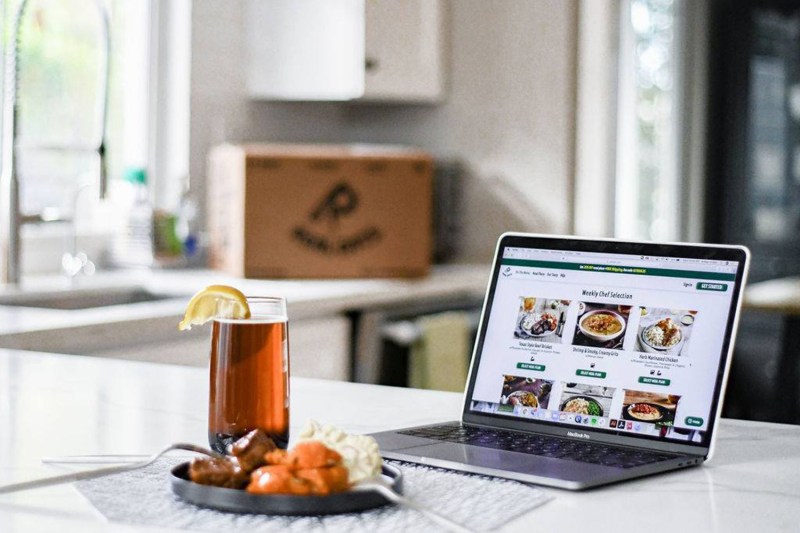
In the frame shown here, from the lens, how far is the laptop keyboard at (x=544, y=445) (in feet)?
3.50

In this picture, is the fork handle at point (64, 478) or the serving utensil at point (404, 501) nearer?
the serving utensil at point (404, 501)

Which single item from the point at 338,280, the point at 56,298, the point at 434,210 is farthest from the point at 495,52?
the point at 56,298

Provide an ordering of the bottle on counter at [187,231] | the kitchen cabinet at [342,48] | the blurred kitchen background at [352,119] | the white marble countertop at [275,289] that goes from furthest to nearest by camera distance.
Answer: the kitchen cabinet at [342,48]
the bottle on counter at [187,231]
the blurred kitchen background at [352,119]
the white marble countertop at [275,289]

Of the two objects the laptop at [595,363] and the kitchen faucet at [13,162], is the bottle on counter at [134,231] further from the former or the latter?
the laptop at [595,363]

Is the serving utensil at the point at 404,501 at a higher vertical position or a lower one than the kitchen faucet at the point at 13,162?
lower

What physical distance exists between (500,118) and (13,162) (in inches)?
73.8

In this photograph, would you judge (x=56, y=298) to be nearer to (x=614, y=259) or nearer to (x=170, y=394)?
(x=170, y=394)

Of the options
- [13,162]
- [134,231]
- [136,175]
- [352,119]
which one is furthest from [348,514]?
[352,119]

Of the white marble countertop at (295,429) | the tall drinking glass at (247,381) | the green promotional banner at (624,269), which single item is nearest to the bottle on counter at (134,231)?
the white marble countertop at (295,429)

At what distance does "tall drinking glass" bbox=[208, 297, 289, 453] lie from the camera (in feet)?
3.46

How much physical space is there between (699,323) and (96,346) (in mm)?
1499

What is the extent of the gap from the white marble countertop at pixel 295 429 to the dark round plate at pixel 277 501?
0.07 metres

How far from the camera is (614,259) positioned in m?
1.21

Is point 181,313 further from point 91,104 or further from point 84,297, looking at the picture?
point 91,104
